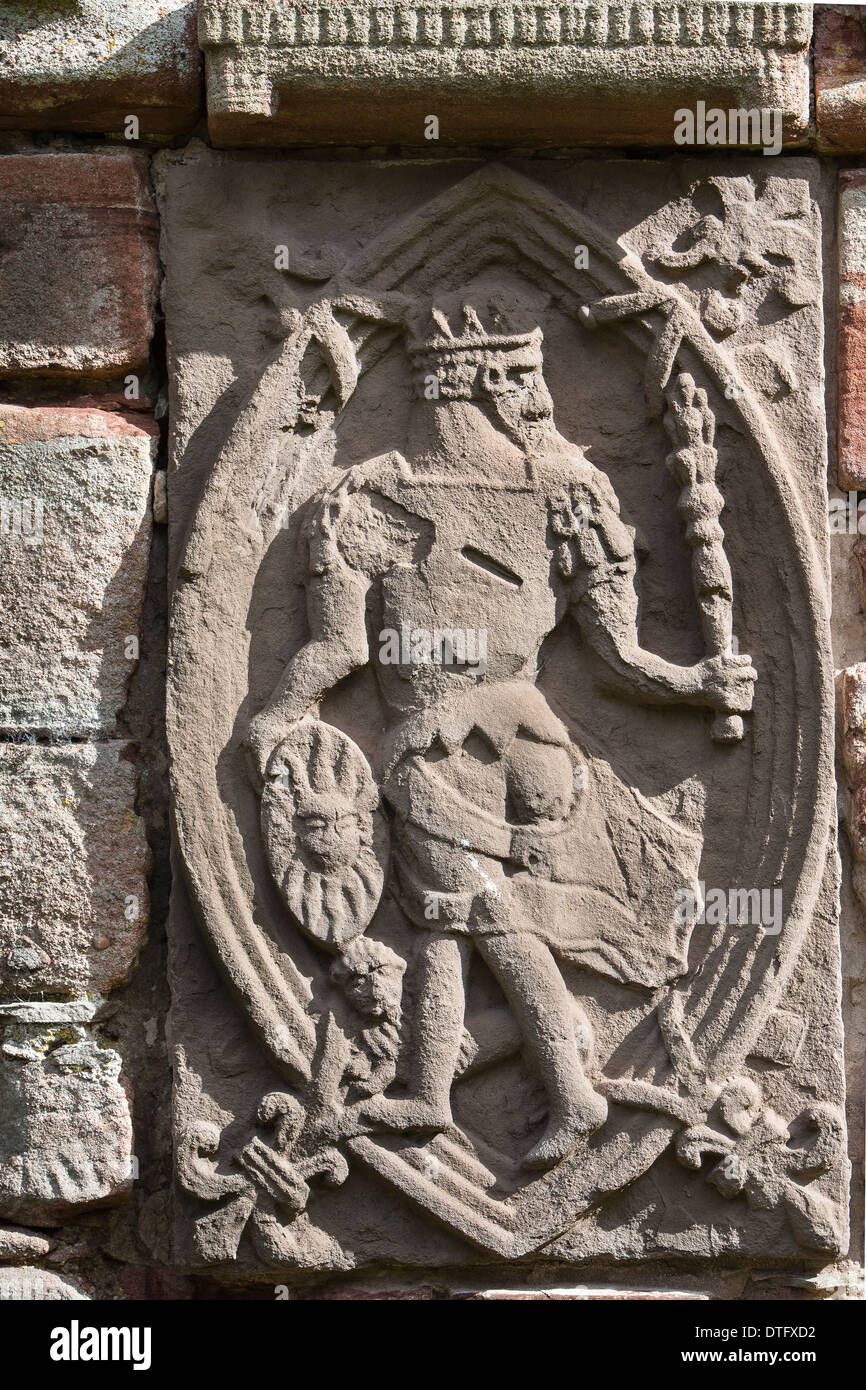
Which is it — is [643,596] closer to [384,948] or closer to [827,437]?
[827,437]

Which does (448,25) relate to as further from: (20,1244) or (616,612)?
(20,1244)

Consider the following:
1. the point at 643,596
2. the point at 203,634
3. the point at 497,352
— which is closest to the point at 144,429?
the point at 203,634

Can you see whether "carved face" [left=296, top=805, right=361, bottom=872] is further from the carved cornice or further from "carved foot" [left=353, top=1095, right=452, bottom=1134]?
the carved cornice

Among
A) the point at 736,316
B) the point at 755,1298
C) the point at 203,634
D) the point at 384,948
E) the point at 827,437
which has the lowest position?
the point at 755,1298

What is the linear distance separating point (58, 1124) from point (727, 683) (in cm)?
161

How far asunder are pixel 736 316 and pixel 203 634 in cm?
130

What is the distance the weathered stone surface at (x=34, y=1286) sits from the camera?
10.4ft

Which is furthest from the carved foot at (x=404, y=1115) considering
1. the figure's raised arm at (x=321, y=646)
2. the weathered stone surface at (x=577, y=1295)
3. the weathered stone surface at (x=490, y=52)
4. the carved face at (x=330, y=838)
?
the weathered stone surface at (x=490, y=52)

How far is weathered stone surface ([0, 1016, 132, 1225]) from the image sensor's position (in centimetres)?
317

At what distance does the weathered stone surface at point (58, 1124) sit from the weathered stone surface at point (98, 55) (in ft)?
6.32

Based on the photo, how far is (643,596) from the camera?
332cm

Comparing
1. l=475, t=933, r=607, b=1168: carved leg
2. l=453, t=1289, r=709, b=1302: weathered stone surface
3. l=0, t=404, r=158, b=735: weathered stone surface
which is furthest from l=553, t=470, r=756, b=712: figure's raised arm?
l=453, t=1289, r=709, b=1302: weathered stone surface

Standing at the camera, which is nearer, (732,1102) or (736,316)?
(732,1102)

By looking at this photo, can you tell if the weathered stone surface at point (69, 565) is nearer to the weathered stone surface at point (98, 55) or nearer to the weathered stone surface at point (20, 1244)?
the weathered stone surface at point (98, 55)
